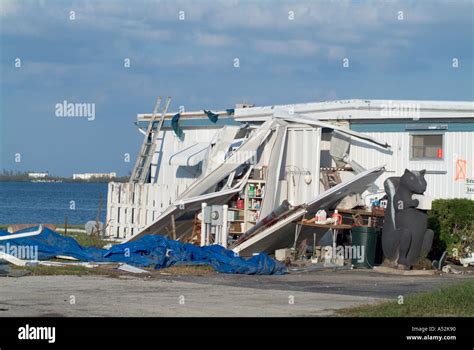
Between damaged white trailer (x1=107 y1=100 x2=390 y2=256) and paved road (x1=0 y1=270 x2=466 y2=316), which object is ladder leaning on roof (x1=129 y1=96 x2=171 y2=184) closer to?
damaged white trailer (x1=107 y1=100 x2=390 y2=256)

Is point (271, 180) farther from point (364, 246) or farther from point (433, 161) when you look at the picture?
point (433, 161)

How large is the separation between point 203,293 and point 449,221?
31.1 ft

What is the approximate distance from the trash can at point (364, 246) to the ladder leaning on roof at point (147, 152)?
1140cm

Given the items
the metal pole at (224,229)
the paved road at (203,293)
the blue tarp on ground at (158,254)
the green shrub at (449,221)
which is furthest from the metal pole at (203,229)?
the green shrub at (449,221)

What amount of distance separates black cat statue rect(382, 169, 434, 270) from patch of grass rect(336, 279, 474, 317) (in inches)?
263

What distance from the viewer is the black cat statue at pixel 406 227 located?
2327cm

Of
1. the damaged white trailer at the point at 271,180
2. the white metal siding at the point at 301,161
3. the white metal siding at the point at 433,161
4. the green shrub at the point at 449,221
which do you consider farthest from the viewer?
the white metal siding at the point at 301,161

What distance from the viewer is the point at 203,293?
18.1 meters

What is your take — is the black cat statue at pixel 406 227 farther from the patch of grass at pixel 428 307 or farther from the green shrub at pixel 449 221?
the patch of grass at pixel 428 307

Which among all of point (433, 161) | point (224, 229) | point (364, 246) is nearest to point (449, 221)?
point (433, 161)

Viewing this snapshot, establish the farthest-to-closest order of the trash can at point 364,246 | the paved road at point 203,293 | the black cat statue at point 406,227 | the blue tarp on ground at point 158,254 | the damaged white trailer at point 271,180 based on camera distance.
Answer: the damaged white trailer at point 271,180
the trash can at point 364,246
the black cat statue at point 406,227
the blue tarp on ground at point 158,254
the paved road at point 203,293

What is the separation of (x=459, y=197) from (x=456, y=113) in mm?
2238
